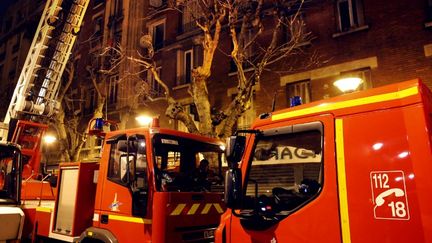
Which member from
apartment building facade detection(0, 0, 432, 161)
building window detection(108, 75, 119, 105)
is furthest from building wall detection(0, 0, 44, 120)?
building window detection(108, 75, 119, 105)

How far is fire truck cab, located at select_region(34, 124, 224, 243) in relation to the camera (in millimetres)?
4984

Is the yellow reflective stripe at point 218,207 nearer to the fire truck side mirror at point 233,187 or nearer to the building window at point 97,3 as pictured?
the fire truck side mirror at point 233,187

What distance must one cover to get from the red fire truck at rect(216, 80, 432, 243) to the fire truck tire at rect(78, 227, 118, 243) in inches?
89.5

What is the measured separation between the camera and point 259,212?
339 centimetres

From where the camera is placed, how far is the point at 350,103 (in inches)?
126

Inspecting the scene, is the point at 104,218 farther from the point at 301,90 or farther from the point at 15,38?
the point at 15,38

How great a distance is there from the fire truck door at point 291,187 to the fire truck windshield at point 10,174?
4.63 m

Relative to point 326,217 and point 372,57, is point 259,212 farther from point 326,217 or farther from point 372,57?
point 372,57

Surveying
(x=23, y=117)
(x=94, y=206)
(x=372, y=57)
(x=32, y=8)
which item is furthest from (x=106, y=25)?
(x=94, y=206)

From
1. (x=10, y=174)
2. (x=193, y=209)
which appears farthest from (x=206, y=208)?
(x=10, y=174)

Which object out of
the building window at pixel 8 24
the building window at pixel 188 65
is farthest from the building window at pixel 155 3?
the building window at pixel 8 24

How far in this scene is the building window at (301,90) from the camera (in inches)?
529

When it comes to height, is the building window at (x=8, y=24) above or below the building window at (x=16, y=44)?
above

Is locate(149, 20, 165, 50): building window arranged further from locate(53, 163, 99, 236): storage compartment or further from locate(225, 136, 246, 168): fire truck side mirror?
locate(225, 136, 246, 168): fire truck side mirror
